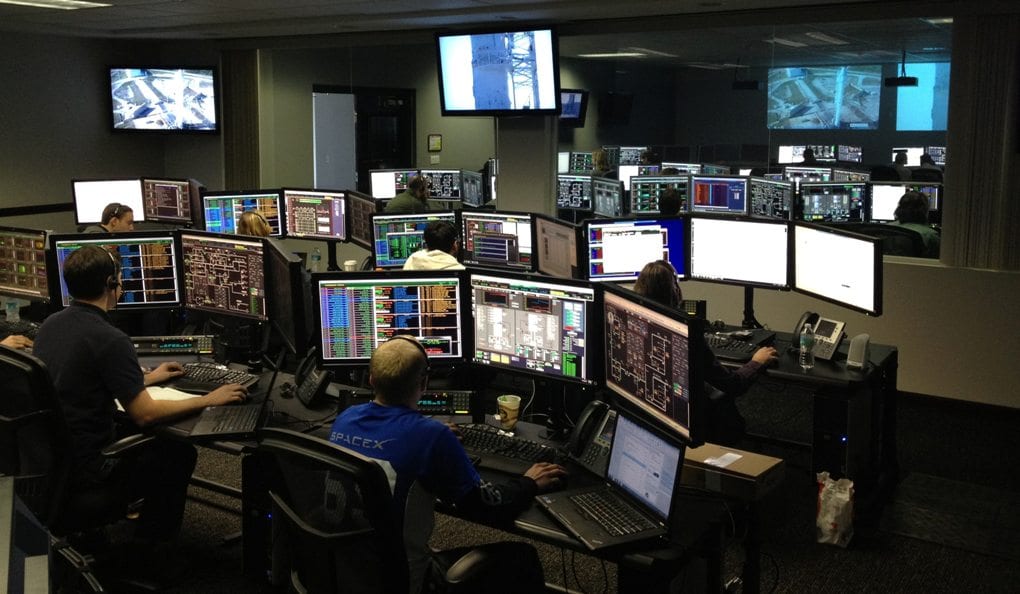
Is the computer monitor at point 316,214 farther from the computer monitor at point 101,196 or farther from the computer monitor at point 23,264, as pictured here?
the computer monitor at point 23,264

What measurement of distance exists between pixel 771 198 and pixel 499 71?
233cm

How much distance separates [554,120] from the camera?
7566mm

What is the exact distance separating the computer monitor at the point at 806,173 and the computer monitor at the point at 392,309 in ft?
19.4

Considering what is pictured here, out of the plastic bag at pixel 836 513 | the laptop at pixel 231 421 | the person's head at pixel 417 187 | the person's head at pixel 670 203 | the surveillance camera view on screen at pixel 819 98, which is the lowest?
A: the plastic bag at pixel 836 513

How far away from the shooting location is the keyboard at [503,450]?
9.74ft

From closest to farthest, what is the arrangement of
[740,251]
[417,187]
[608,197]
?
[740,251] < [417,187] < [608,197]

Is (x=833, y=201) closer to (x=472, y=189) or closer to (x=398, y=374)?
(x=472, y=189)

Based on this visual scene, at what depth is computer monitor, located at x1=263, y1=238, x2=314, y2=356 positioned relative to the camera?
143 inches

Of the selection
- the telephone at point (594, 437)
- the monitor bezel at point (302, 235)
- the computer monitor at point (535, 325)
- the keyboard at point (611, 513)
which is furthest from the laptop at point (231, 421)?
the monitor bezel at point (302, 235)

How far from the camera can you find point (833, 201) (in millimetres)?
7801

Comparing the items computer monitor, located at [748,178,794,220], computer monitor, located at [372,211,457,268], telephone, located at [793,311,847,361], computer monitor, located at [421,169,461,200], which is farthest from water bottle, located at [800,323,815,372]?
computer monitor, located at [421,169,461,200]

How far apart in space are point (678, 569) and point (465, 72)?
5.61 m

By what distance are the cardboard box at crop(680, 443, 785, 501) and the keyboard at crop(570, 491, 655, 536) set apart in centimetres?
29

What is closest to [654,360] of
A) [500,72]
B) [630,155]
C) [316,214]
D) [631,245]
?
[631,245]
